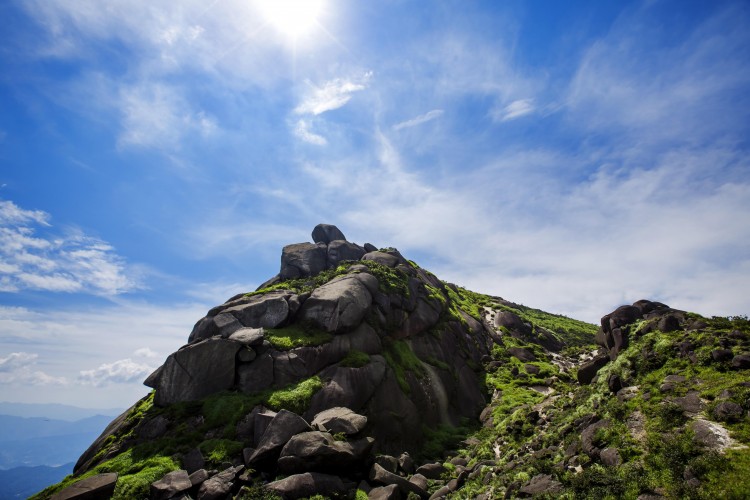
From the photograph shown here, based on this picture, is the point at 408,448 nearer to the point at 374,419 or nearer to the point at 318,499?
the point at 374,419

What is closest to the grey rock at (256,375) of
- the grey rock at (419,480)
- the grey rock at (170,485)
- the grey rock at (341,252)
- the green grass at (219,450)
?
the green grass at (219,450)

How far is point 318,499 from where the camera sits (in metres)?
24.7

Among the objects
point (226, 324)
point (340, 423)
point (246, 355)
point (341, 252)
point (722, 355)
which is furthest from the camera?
point (341, 252)

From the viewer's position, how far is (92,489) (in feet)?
86.5

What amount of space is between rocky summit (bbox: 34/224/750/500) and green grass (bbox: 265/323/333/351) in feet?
0.82

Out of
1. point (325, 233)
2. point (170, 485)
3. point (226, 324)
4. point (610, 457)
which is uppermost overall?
point (325, 233)

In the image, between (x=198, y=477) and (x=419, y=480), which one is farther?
(x=419, y=480)

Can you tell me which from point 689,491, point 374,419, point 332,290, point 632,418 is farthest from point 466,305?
point 689,491

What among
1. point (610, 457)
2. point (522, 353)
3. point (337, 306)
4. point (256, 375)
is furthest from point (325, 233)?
point (610, 457)

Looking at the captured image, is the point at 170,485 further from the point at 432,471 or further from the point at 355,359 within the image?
the point at 355,359

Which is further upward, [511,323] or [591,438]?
[511,323]

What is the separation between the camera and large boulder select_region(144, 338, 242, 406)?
1522 inches

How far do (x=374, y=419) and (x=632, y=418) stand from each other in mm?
24822

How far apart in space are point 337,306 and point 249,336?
11859 mm
